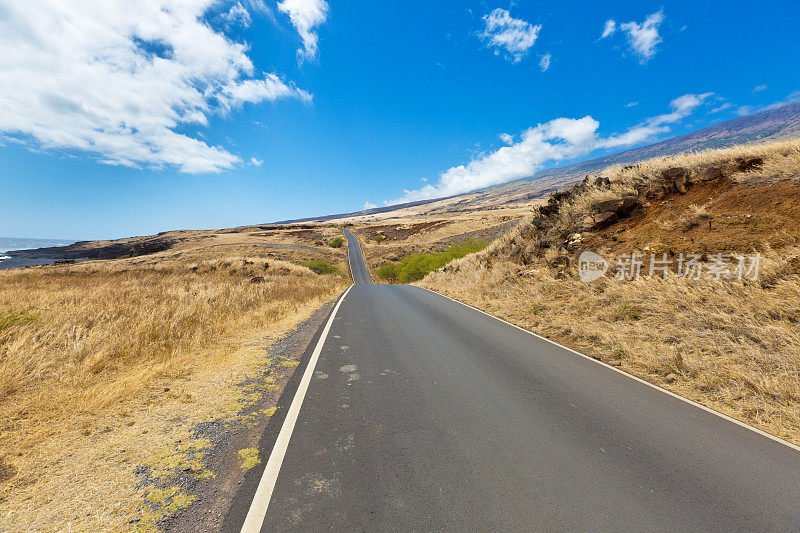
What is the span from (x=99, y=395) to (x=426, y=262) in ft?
101

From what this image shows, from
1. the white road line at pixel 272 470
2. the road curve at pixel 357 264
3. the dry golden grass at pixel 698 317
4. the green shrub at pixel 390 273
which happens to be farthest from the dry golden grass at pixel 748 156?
the green shrub at pixel 390 273

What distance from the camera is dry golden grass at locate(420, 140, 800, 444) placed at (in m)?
4.34

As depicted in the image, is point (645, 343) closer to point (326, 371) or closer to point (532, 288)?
point (532, 288)

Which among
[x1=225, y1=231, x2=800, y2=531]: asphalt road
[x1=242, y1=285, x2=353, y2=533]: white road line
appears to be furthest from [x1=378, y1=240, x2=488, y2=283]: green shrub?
[x1=242, y1=285, x2=353, y2=533]: white road line

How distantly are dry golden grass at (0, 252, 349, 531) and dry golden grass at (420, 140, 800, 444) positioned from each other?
7.15 metres

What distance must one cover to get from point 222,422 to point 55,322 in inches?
201

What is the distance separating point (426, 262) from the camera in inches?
1328

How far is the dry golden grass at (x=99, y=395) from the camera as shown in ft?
8.00

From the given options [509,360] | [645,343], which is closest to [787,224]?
[645,343]

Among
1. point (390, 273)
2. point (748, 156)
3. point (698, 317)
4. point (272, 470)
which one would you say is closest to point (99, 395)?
point (272, 470)

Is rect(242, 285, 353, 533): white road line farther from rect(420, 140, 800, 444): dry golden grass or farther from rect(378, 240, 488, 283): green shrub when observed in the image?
rect(378, 240, 488, 283): green shrub

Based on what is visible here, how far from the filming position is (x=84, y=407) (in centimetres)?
366

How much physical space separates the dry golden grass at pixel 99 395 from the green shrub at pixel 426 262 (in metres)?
24.7

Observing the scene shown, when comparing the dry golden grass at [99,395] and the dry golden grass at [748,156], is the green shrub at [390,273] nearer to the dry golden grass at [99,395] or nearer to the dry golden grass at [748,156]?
the dry golden grass at [748,156]
